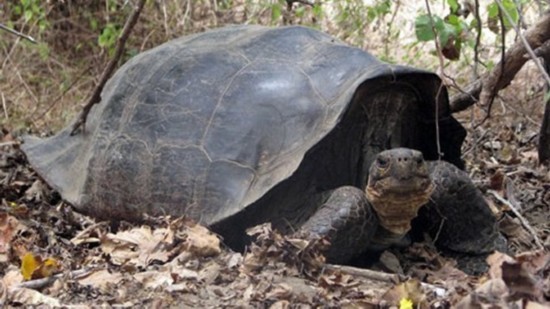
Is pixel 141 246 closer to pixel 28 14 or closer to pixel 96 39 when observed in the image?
pixel 28 14

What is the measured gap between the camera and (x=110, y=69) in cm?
453

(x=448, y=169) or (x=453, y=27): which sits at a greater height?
(x=453, y=27)

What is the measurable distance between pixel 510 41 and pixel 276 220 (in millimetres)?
5179

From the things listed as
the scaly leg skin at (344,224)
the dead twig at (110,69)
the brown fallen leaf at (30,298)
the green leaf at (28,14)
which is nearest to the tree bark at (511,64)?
the scaly leg skin at (344,224)

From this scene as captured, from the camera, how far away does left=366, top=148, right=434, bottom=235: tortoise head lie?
3.53 m

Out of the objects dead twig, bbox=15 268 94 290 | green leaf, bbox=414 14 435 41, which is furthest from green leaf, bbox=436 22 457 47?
dead twig, bbox=15 268 94 290

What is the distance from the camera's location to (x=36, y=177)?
550cm

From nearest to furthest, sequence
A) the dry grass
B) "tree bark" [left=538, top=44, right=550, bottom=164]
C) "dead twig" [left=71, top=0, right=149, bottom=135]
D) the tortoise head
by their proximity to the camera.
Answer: the tortoise head
"dead twig" [left=71, top=0, right=149, bottom=135]
"tree bark" [left=538, top=44, right=550, bottom=164]
the dry grass

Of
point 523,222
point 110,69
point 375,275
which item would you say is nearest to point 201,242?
point 375,275

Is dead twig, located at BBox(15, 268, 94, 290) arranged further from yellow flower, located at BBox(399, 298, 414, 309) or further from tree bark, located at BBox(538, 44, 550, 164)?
tree bark, located at BBox(538, 44, 550, 164)

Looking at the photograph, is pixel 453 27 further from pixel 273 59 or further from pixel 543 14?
pixel 273 59

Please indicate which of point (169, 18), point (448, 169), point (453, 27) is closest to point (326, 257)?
point (448, 169)

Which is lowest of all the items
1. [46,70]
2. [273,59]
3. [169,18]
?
[46,70]

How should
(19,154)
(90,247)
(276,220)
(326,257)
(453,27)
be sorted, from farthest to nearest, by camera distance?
→ (19,154), (453,27), (90,247), (276,220), (326,257)
